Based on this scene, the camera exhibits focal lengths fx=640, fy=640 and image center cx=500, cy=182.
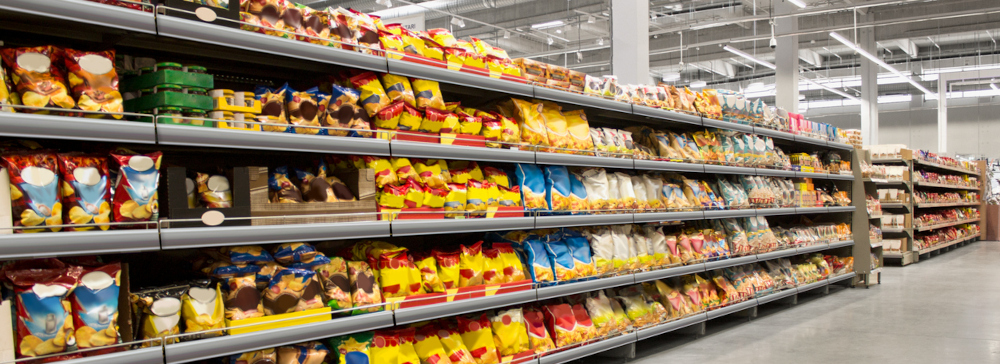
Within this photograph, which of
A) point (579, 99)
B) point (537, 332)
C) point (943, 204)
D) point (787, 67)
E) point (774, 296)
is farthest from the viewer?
point (787, 67)

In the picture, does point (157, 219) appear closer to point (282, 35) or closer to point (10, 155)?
point (10, 155)

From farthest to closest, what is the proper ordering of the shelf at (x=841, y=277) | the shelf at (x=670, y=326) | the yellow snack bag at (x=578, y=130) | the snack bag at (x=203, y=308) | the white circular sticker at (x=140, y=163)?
the shelf at (x=841, y=277) < the shelf at (x=670, y=326) < the yellow snack bag at (x=578, y=130) < the snack bag at (x=203, y=308) < the white circular sticker at (x=140, y=163)

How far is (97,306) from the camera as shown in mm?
1765

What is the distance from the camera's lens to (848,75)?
19234 millimetres

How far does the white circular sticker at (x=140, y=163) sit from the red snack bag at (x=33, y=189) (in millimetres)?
184

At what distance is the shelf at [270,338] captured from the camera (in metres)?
1.91

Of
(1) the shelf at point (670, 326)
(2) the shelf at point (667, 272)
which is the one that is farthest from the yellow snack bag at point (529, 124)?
(1) the shelf at point (670, 326)

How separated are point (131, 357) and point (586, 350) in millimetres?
2129

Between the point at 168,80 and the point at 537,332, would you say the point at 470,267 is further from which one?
the point at 168,80

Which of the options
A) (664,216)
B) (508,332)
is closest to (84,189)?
(508,332)

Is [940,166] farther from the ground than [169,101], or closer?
closer

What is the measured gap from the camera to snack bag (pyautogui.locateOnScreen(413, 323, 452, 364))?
106 inches

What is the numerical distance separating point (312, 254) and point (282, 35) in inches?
31.2

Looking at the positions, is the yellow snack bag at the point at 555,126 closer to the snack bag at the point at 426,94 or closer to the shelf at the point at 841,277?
the snack bag at the point at 426,94
